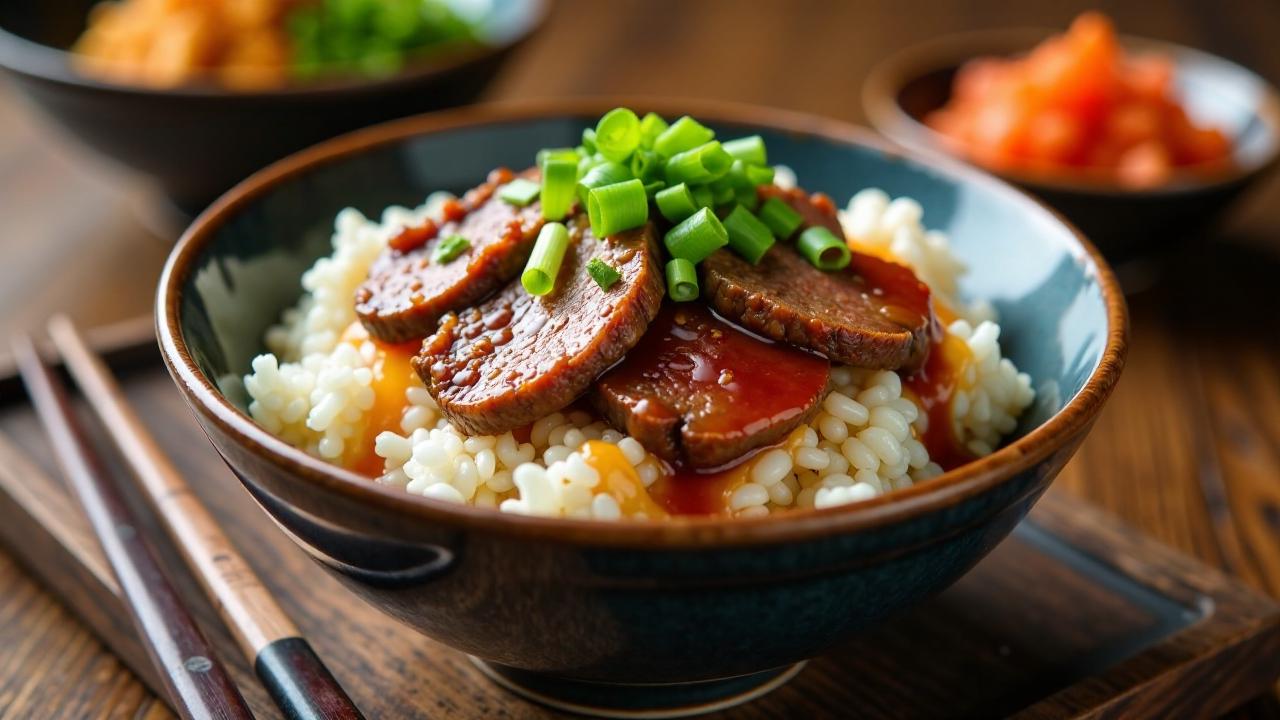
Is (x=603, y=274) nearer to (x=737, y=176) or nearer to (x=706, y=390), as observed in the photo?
(x=706, y=390)

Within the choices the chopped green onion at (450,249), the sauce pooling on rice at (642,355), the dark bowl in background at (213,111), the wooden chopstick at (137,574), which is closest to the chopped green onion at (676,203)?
the sauce pooling on rice at (642,355)

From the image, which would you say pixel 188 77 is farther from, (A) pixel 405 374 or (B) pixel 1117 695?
(B) pixel 1117 695

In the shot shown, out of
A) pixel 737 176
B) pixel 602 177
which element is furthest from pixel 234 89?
pixel 737 176

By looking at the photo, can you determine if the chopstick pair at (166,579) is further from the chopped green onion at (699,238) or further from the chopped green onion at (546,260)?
the chopped green onion at (699,238)

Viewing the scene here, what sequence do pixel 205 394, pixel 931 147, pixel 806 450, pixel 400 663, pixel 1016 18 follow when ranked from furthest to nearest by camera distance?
pixel 1016 18
pixel 931 147
pixel 400 663
pixel 806 450
pixel 205 394

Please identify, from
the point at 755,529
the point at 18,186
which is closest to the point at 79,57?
the point at 18,186

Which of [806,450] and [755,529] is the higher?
[755,529]
